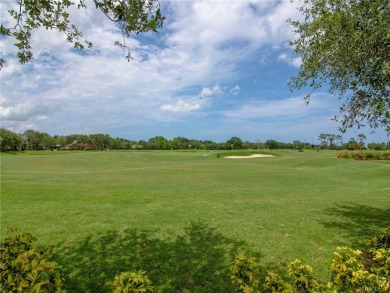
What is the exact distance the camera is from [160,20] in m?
4.91

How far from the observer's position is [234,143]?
465 feet

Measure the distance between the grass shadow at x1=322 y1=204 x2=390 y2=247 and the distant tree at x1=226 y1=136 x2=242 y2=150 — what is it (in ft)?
413

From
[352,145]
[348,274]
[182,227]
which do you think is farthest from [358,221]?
[352,145]

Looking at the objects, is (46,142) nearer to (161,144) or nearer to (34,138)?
(34,138)

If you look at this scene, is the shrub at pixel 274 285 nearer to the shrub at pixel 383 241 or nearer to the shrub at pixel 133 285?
the shrub at pixel 133 285

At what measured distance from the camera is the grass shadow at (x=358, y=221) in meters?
8.58

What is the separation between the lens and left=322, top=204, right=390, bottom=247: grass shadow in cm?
858

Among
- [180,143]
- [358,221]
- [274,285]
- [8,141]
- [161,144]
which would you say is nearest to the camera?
[274,285]

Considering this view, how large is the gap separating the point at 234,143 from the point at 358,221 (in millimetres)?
132467

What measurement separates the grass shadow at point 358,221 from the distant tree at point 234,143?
413ft

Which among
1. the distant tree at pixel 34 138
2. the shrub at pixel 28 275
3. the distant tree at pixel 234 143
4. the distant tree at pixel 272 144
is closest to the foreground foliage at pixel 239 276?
the shrub at pixel 28 275

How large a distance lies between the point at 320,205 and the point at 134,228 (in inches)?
382

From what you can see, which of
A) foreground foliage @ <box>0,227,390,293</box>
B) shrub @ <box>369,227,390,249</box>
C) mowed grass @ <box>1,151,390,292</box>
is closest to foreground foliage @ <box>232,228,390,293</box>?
foreground foliage @ <box>0,227,390,293</box>

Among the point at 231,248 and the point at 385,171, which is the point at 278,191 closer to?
the point at 231,248
